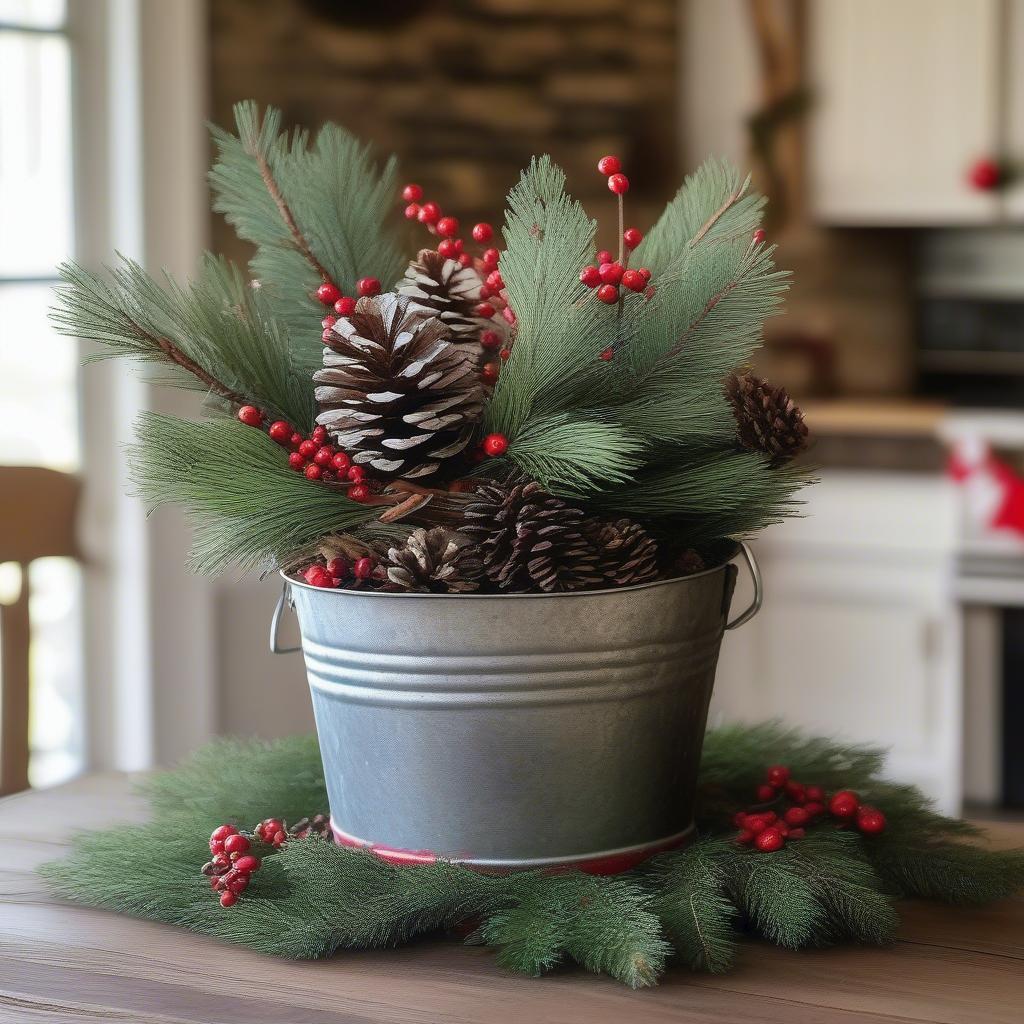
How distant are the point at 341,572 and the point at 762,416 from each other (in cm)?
23

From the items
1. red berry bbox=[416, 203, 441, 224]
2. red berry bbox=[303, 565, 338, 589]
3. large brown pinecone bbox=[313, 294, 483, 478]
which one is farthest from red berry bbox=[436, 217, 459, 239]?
red berry bbox=[303, 565, 338, 589]

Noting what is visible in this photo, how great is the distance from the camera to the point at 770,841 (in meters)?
0.73

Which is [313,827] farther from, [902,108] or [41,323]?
[902,108]

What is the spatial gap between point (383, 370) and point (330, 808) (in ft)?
0.82

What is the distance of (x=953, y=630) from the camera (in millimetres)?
2590

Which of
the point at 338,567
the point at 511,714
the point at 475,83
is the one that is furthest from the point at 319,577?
the point at 475,83

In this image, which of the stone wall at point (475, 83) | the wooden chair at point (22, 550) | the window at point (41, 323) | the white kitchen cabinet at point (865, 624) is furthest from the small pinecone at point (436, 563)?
the white kitchen cabinet at point (865, 624)

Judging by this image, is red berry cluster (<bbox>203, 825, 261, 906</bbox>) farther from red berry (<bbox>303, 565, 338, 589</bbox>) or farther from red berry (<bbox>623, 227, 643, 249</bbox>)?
red berry (<bbox>623, 227, 643, 249</bbox>)

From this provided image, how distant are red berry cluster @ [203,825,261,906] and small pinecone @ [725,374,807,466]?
0.32 meters

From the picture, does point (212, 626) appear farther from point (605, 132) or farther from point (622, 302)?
point (622, 302)

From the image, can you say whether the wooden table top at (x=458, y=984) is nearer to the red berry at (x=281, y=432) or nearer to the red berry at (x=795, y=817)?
the red berry at (x=795, y=817)

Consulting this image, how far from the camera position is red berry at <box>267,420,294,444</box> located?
71 cm

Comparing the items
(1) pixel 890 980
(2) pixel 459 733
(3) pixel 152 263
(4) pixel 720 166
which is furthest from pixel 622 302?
(3) pixel 152 263

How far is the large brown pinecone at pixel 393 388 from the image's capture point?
2.25 feet
